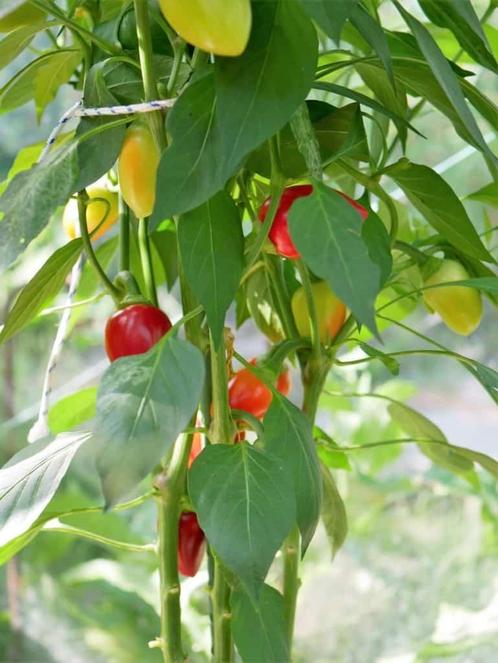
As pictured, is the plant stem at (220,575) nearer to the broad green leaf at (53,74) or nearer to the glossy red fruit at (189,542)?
the glossy red fruit at (189,542)

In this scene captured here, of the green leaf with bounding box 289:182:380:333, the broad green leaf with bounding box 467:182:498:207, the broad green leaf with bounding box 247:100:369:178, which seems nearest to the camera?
the green leaf with bounding box 289:182:380:333

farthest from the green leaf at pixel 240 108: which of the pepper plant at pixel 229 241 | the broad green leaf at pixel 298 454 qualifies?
the broad green leaf at pixel 298 454

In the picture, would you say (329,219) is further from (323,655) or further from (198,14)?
(323,655)

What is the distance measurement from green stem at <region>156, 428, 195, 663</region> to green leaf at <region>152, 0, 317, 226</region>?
14 cm

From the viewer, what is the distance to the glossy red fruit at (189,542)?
1.55 feet

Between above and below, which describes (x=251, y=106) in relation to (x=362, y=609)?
above

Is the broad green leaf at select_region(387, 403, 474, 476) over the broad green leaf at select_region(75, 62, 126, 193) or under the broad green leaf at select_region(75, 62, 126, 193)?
under

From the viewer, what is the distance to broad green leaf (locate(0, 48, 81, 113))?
47 centimetres

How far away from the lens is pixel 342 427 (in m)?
1.18

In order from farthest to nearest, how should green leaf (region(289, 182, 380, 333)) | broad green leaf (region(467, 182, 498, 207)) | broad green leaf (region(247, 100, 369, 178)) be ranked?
1. broad green leaf (region(467, 182, 498, 207))
2. broad green leaf (region(247, 100, 369, 178))
3. green leaf (region(289, 182, 380, 333))

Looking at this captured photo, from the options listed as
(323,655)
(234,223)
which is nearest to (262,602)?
(234,223)

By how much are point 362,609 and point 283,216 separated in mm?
1023

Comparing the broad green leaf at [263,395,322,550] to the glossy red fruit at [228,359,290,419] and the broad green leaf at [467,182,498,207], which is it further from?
the broad green leaf at [467,182,498,207]

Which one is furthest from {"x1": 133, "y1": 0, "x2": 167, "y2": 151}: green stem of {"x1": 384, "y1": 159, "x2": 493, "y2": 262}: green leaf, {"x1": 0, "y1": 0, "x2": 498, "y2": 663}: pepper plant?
{"x1": 384, "y1": 159, "x2": 493, "y2": 262}: green leaf
